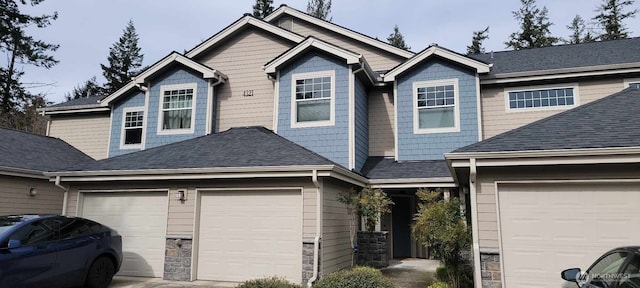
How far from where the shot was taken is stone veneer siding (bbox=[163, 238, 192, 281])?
9.48 metres

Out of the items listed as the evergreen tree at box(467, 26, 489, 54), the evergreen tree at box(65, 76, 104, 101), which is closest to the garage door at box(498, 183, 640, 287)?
the evergreen tree at box(467, 26, 489, 54)

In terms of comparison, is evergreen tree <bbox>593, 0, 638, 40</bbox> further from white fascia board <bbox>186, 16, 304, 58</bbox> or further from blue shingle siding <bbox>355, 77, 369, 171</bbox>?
white fascia board <bbox>186, 16, 304, 58</bbox>

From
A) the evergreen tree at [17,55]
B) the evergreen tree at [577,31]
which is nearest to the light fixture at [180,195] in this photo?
the evergreen tree at [17,55]

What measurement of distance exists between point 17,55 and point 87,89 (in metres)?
13.3

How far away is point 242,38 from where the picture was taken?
13633mm

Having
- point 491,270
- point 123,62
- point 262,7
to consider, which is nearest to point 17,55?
point 123,62

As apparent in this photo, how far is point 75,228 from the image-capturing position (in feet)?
26.7

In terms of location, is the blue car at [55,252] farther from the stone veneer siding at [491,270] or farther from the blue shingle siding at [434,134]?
the blue shingle siding at [434,134]

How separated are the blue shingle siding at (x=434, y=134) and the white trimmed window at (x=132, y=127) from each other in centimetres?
822

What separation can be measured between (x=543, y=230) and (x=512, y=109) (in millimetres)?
5345

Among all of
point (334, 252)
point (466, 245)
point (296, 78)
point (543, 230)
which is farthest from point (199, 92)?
point (543, 230)

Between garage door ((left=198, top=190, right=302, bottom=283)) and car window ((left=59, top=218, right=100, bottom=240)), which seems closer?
car window ((left=59, top=218, right=100, bottom=240))

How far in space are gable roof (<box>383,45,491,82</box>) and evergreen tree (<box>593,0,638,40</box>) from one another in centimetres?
2326

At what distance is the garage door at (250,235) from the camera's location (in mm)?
9133
